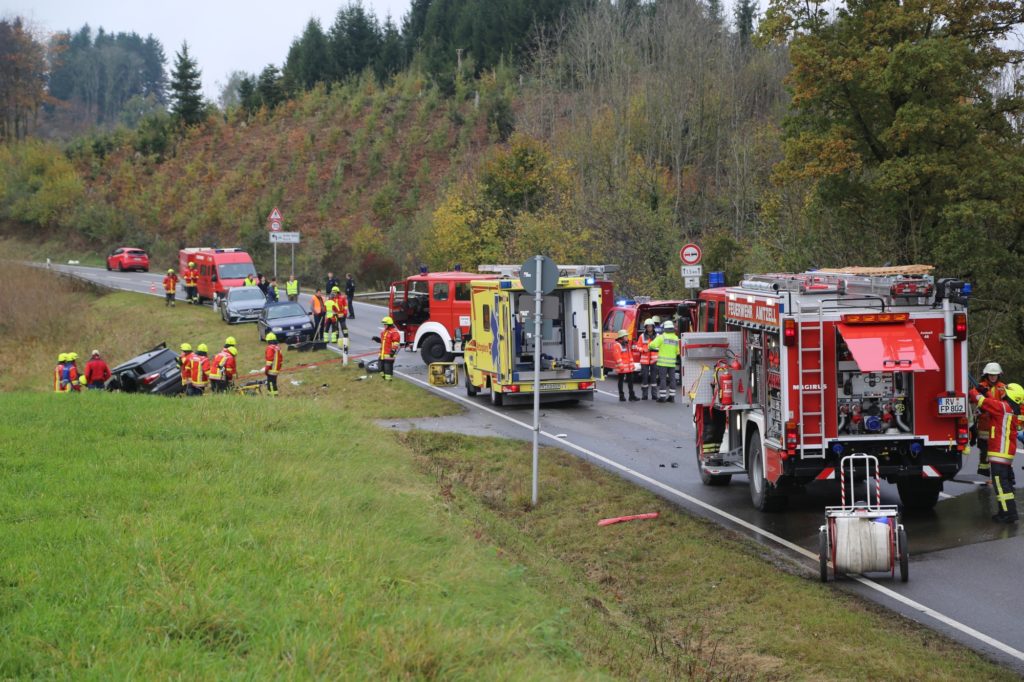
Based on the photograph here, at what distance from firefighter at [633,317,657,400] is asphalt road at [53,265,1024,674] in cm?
71

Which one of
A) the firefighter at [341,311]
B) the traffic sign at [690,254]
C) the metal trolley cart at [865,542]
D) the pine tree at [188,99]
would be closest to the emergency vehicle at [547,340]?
the traffic sign at [690,254]

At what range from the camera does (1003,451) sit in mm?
12766

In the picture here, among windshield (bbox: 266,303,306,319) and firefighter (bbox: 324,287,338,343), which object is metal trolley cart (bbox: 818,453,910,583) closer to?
firefighter (bbox: 324,287,338,343)

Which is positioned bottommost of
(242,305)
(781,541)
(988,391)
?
(781,541)

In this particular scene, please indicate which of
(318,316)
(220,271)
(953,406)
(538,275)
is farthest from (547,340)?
(220,271)

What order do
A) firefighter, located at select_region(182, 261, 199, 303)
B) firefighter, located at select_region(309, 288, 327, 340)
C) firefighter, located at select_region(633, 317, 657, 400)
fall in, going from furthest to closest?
firefighter, located at select_region(182, 261, 199, 303) < firefighter, located at select_region(309, 288, 327, 340) < firefighter, located at select_region(633, 317, 657, 400)

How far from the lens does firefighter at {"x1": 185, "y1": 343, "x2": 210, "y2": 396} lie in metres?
23.2

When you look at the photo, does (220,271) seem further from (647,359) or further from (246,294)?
(647,359)

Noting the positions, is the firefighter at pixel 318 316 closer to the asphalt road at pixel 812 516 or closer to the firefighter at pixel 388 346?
the firefighter at pixel 388 346

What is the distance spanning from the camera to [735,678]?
839cm

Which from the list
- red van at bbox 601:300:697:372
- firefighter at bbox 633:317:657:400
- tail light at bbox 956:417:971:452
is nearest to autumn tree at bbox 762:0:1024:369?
red van at bbox 601:300:697:372

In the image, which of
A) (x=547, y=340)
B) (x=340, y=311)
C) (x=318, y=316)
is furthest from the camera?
(x=318, y=316)

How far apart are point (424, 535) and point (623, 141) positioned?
148 ft

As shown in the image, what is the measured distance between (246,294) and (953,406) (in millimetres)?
33120
